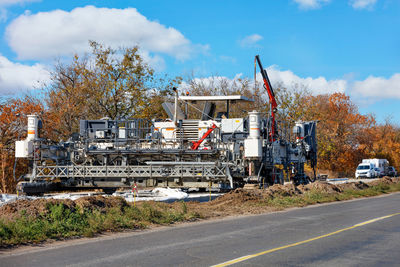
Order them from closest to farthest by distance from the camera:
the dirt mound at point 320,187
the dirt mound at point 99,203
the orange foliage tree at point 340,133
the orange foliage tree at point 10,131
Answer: the dirt mound at point 99,203 → the dirt mound at point 320,187 → the orange foliage tree at point 10,131 → the orange foliage tree at point 340,133

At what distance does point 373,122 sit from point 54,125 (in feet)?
161

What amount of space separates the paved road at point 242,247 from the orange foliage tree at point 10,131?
20.0m

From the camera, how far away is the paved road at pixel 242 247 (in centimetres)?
812

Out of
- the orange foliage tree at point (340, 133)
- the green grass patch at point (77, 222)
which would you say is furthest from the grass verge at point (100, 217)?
the orange foliage tree at point (340, 133)

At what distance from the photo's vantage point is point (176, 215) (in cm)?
1446

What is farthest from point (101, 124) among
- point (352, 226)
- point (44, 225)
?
point (352, 226)

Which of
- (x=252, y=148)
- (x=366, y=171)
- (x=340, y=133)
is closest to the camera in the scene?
(x=252, y=148)

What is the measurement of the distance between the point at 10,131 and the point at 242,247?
26.5 meters

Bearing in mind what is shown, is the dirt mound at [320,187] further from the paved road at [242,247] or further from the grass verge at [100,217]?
the paved road at [242,247]

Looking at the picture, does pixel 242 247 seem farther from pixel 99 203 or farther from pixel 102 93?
pixel 102 93

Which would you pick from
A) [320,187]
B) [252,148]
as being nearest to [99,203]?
[252,148]

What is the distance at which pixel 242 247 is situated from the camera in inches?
372

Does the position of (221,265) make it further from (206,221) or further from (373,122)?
(373,122)

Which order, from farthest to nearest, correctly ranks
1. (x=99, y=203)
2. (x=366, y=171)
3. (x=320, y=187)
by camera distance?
(x=366, y=171) < (x=320, y=187) < (x=99, y=203)
